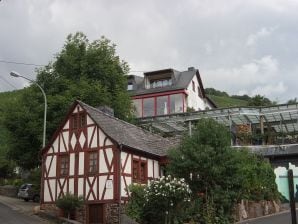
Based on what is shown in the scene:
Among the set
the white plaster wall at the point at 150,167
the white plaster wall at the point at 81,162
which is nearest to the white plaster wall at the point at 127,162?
the white plaster wall at the point at 150,167

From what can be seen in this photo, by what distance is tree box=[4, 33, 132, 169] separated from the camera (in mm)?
33344

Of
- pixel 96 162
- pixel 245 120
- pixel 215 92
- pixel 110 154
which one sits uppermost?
pixel 215 92

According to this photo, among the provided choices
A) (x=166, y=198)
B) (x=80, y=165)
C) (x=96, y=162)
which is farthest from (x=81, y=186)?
(x=166, y=198)

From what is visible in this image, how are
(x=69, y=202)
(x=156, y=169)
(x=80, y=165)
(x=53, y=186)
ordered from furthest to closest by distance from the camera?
(x=156, y=169) → (x=53, y=186) → (x=80, y=165) → (x=69, y=202)

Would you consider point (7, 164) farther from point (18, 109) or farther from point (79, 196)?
point (79, 196)

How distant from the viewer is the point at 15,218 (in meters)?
25.1

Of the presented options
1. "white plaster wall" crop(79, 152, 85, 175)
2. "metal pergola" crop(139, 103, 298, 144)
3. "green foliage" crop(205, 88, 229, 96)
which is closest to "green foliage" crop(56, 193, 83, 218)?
"white plaster wall" crop(79, 152, 85, 175)

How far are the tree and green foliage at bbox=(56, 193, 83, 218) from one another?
844 cm

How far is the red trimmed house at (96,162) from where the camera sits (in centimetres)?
2470

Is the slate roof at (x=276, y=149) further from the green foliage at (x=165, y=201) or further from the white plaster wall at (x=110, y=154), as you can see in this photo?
the green foliage at (x=165, y=201)

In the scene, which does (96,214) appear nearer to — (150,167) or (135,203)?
(135,203)

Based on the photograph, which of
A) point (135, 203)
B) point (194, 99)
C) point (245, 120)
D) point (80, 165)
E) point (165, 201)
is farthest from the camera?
point (194, 99)

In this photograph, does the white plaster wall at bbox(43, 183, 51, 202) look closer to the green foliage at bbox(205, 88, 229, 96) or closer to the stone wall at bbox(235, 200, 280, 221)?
the stone wall at bbox(235, 200, 280, 221)

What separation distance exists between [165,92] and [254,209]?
34.3 metres
